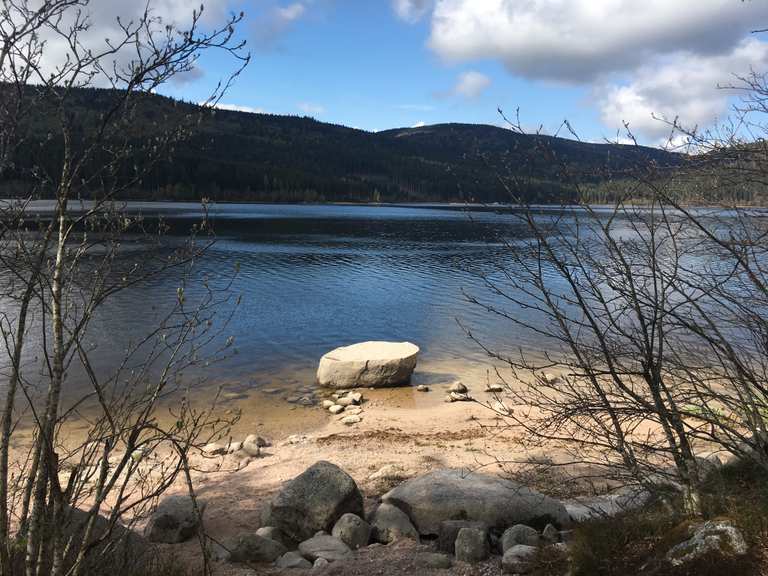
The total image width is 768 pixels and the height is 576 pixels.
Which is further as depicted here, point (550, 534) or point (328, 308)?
point (328, 308)

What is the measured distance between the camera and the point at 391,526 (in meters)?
7.23

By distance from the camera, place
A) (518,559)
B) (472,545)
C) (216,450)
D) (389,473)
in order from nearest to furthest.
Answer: (518,559) → (472,545) → (389,473) → (216,450)

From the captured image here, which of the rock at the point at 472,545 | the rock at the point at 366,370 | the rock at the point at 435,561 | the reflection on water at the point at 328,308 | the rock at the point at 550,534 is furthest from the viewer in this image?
the reflection on water at the point at 328,308

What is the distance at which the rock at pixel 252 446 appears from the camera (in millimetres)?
11305

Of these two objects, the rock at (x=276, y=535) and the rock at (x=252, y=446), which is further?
the rock at (x=252, y=446)

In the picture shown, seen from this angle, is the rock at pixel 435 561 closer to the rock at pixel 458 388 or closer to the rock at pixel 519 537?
the rock at pixel 519 537

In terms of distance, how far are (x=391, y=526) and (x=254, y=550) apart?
1.74 meters

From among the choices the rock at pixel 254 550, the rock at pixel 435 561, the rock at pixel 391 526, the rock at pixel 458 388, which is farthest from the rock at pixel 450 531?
the rock at pixel 458 388

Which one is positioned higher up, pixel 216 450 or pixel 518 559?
pixel 518 559

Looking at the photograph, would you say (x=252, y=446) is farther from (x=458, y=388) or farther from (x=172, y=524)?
(x=458, y=388)

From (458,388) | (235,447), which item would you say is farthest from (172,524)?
(458,388)

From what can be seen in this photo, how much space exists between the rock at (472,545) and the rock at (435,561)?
0.16 meters

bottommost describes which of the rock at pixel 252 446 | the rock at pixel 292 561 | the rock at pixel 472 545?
the rock at pixel 252 446

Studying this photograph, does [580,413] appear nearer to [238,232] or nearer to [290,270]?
[290,270]
